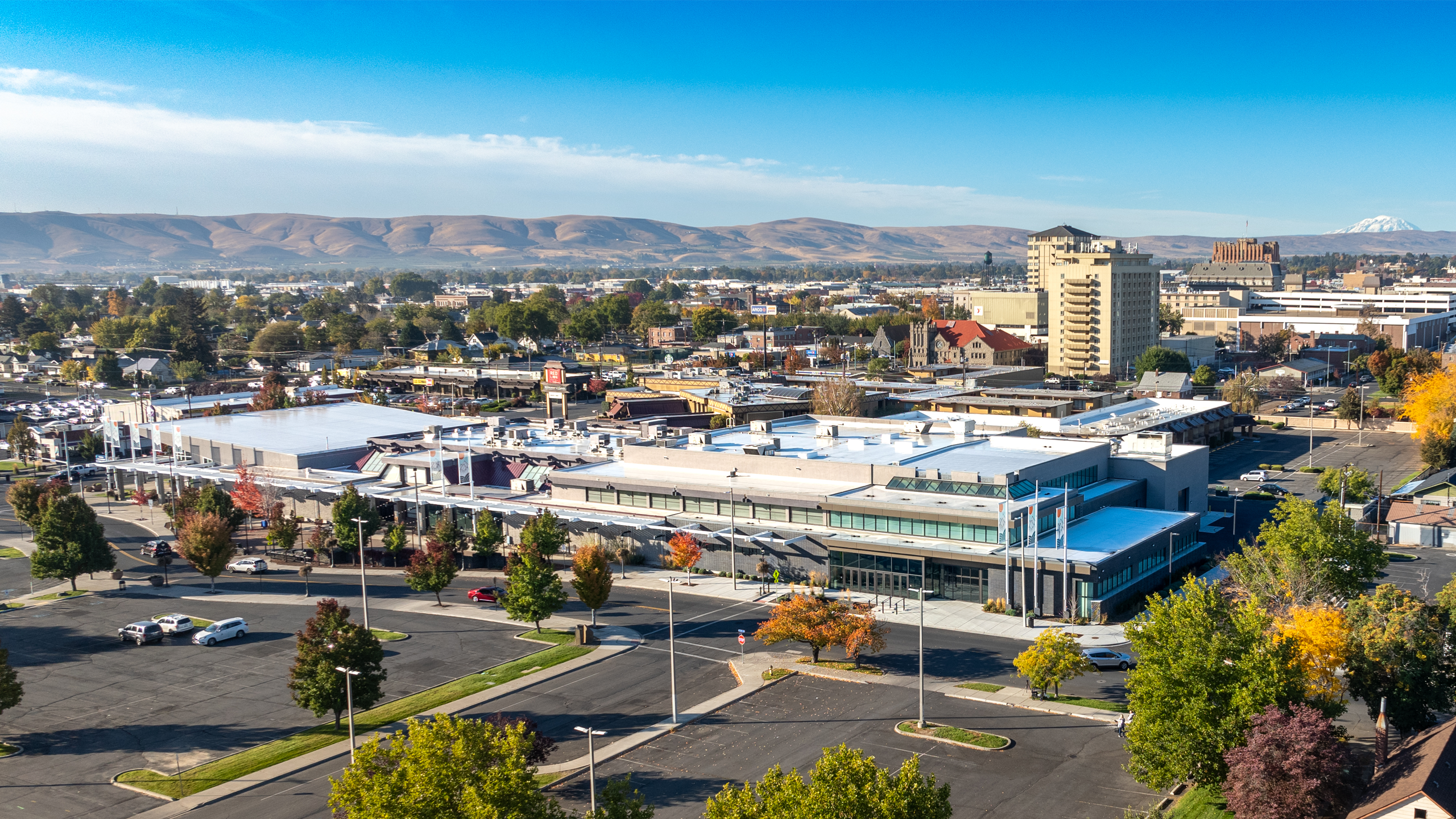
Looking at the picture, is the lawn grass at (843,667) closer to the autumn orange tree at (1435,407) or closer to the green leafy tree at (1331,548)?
the green leafy tree at (1331,548)

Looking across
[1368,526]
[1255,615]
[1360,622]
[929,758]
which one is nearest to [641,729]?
[929,758]

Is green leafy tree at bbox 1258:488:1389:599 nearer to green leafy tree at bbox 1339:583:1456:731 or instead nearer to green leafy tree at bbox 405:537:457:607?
green leafy tree at bbox 1339:583:1456:731

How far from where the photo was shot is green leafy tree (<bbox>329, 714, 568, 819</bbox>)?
26609 millimetres

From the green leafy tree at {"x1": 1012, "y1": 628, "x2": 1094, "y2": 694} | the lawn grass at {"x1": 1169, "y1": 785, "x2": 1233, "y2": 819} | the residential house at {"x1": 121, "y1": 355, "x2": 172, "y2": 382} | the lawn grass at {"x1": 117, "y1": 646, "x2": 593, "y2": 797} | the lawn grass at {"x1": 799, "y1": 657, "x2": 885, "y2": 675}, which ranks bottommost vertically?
the lawn grass at {"x1": 117, "y1": 646, "x2": 593, "y2": 797}

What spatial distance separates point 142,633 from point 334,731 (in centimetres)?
1878

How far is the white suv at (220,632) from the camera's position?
55.4 m

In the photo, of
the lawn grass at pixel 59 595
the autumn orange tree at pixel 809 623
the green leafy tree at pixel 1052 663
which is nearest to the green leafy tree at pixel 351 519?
the lawn grass at pixel 59 595

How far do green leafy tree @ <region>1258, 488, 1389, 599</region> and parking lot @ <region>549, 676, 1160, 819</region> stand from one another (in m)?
16.1

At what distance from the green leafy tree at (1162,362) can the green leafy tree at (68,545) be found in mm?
138220

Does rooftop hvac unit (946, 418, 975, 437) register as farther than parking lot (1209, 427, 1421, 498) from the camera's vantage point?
No

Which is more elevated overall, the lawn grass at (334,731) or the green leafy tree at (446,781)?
the green leafy tree at (446,781)

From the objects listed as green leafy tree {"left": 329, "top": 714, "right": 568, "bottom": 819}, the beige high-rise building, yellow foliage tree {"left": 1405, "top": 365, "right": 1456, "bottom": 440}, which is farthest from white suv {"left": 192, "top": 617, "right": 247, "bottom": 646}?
the beige high-rise building

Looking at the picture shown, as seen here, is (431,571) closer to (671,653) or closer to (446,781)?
(671,653)

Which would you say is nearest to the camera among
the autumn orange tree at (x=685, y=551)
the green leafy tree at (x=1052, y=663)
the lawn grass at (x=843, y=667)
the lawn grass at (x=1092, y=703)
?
the lawn grass at (x=1092, y=703)
